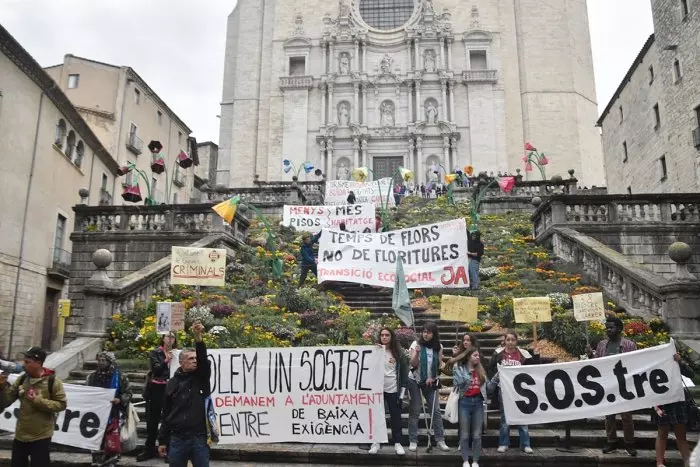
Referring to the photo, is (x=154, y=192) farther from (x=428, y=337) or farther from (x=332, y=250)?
(x=428, y=337)

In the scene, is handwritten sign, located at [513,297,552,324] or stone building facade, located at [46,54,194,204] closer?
handwritten sign, located at [513,297,552,324]

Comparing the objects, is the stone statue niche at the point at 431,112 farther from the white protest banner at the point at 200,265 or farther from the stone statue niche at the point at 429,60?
the white protest banner at the point at 200,265

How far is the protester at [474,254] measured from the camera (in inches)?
552

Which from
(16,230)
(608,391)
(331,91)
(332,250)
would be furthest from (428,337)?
(331,91)

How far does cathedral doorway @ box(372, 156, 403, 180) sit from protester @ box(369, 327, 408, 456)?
36.5 meters

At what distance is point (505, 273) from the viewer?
1563cm

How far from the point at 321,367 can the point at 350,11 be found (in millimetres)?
44733

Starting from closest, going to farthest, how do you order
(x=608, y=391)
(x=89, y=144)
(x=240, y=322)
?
1. (x=608, y=391)
2. (x=240, y=322)
3. (x=89, y=144)

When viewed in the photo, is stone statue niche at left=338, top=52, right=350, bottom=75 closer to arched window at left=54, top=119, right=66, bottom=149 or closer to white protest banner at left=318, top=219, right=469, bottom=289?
arched window at left=54, top=119, right=66, bottom=149

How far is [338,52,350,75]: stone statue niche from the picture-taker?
45.8 metres

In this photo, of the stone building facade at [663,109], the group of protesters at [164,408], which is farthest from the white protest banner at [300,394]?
the stone building facade at [663,109]

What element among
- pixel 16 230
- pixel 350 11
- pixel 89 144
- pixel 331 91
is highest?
pixel 350 11

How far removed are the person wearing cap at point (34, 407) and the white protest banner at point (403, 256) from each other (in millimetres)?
8701

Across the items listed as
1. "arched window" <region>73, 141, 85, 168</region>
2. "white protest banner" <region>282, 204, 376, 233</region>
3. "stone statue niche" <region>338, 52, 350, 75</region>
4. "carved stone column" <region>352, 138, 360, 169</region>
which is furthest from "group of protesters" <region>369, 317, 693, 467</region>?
"stone statue niche" <region>338, 52, 350, 75</region>
